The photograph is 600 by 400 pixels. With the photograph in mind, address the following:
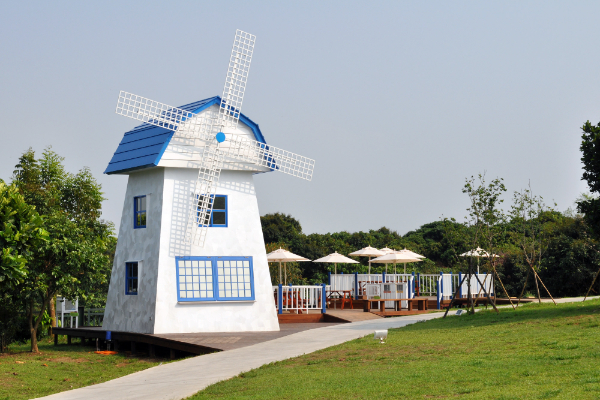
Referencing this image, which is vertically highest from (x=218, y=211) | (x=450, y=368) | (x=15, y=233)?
(x=218, y=211)

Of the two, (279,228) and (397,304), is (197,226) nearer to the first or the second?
(397,304)

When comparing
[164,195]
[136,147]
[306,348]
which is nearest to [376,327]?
[306,348]

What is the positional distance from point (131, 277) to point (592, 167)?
41.4 feet

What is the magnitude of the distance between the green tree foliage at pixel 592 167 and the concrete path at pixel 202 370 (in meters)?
6.22

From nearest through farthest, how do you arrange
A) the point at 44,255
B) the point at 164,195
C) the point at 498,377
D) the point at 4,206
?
the point at 498,377 → the point at 4,206 → the point at 44,255 → the point at 164,195

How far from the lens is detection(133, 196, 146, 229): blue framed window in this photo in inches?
763

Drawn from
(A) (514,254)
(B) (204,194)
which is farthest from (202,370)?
(A) (514,254)

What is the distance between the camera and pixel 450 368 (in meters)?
9.84

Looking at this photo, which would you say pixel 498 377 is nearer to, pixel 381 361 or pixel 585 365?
pixel 585 365

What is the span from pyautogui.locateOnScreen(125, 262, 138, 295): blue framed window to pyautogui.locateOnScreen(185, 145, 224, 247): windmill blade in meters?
2.09

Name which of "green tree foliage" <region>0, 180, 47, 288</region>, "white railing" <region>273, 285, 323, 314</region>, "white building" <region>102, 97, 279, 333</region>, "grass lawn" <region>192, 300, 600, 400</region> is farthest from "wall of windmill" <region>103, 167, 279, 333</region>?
"grass lawn" <region>192, 300, 600, 400</region>

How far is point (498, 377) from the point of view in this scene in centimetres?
881

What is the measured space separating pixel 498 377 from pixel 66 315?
2535 cm

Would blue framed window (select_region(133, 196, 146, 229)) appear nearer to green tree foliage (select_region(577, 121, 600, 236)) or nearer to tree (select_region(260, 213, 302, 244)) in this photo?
green tree foliage (select_region(577, 121, 600, 236))
